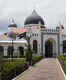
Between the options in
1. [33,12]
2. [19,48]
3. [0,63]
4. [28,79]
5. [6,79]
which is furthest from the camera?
[33,12]

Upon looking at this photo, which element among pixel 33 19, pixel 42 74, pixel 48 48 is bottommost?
pixel 48 48

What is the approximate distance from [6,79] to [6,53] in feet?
108

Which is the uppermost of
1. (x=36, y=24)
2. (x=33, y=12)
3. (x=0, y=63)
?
(x=33, y=12)

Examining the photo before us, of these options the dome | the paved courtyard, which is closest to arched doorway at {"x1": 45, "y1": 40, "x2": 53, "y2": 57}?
the dome

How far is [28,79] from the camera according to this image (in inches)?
568

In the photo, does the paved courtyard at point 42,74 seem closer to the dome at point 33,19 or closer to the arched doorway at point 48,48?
the arched doorway at point 48,48

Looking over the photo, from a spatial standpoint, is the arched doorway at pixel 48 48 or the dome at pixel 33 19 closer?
the arched doorway at pixel 48 48

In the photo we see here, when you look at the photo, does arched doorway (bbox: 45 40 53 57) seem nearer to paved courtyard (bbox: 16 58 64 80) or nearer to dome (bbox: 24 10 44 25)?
dome (bbox: 24 10 44 25)

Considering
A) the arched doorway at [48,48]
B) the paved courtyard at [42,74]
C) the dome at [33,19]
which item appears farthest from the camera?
the dome at [33,19]

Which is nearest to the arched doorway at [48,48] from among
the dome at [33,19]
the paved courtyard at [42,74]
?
the dome at [33,19]

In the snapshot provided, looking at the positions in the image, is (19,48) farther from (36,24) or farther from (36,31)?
(36,24)

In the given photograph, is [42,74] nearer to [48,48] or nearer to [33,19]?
[48,48]

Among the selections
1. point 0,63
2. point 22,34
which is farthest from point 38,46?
point 0,63

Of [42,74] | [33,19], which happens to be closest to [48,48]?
[33,19]
